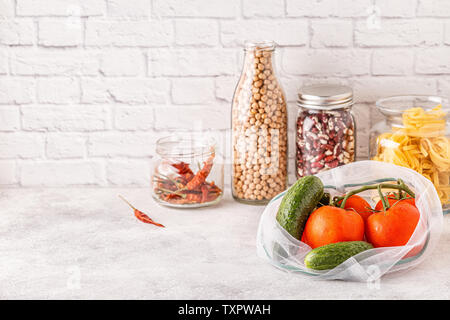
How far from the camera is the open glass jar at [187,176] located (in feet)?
5.38

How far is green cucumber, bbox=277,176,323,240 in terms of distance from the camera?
51.8 inches

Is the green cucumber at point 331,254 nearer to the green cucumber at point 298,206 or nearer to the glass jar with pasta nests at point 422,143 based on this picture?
the green cucumber at point 298,206

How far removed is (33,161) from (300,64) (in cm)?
78

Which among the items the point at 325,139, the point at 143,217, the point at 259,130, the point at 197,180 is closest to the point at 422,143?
the point at 325,139

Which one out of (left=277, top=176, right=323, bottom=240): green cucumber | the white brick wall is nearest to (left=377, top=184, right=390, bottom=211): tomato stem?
(left=277, top=176, right=323, bottom=240): green cucumber

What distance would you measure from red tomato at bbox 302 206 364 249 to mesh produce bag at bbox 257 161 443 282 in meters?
0.03

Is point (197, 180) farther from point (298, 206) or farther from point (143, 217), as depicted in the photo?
point (298, 206)

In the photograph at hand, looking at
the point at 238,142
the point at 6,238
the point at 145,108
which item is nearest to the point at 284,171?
the point at 238,142

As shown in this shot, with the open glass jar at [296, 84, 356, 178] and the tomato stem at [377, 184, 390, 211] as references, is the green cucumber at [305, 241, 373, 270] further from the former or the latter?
the open glass jar at [296, 84, 356, 178]

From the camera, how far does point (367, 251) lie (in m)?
1.24

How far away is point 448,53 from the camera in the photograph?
67.2 inches

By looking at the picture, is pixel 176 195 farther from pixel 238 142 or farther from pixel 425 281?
pixel 425 281

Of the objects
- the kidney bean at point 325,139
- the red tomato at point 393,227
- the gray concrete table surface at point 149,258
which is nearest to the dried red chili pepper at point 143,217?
the gray concrete table surface at point 149,258

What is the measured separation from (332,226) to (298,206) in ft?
0.28
